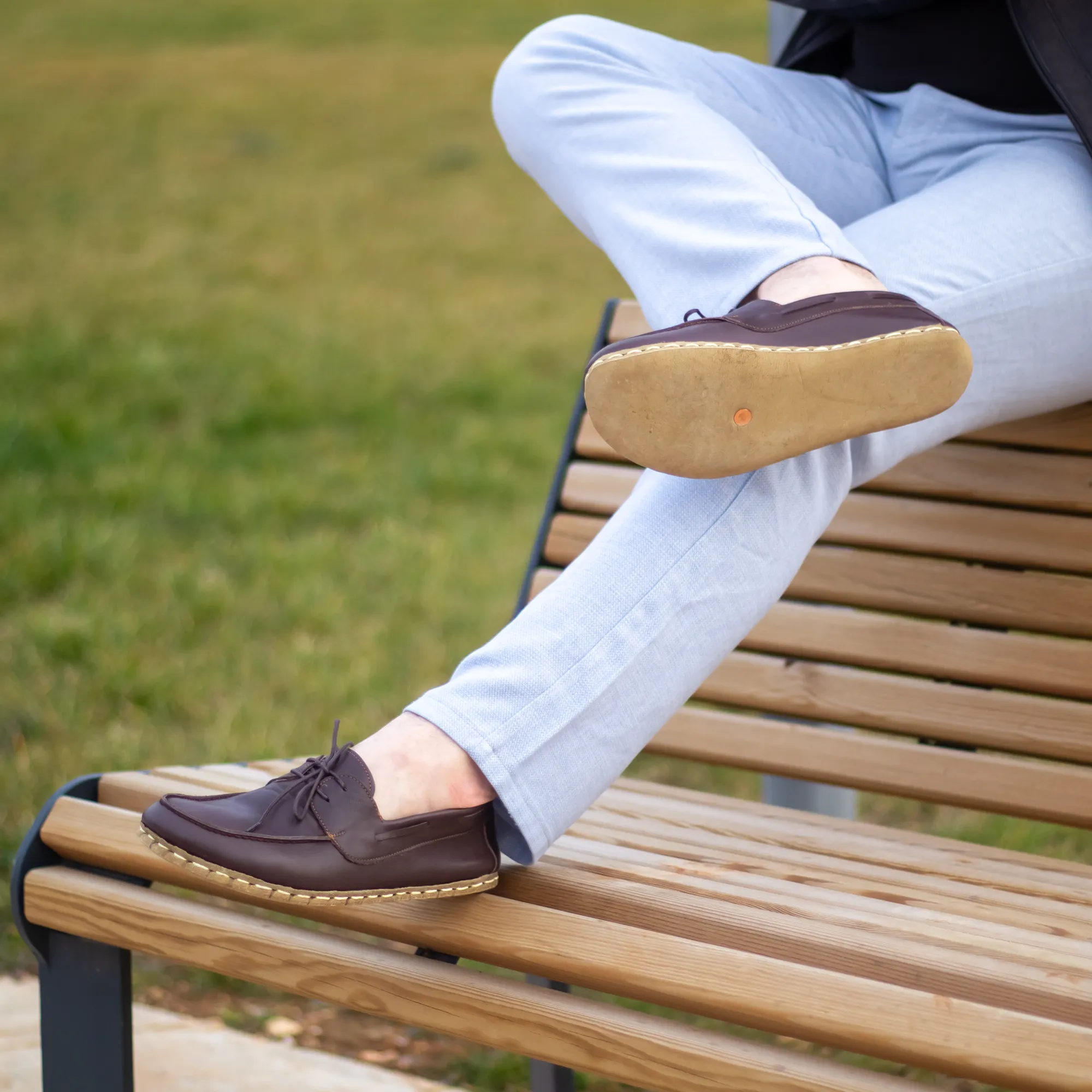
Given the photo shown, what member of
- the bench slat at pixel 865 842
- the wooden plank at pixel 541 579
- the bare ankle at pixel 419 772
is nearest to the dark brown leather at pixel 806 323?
the bare ankle at pixel 419 772

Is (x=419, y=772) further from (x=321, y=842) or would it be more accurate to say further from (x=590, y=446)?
(x=590, y=446)

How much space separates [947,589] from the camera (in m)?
1.86

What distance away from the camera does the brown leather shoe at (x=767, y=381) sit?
3.82ft

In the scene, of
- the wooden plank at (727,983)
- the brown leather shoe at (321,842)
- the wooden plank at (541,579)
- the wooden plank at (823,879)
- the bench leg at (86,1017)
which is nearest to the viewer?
the wooden plank at (727,983)

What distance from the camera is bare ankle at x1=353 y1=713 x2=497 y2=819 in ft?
3.89

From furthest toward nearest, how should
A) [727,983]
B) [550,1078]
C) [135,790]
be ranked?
[550,1078]
[135,790]
[727,983]

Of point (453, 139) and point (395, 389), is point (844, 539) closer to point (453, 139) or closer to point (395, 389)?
point (395, 389)

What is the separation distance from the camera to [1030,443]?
1.85 meters

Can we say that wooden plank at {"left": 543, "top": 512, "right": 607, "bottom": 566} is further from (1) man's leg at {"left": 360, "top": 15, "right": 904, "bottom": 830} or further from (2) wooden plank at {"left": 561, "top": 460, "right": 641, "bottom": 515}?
(1) man's leg at {"left": 360, "top": 15, "right": 904, "bottom": 830}

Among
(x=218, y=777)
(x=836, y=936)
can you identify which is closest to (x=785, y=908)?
(x=836, y=936)

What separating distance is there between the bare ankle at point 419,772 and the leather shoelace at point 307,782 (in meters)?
0.03

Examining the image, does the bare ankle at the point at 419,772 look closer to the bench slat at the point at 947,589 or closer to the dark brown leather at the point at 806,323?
the dark brown leather at the point at 806,323

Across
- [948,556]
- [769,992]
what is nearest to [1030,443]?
[948,556]

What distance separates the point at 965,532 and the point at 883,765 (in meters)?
0.32
